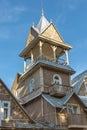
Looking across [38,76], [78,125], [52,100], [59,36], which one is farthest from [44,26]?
[78,125]

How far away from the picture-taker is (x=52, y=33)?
103 ft

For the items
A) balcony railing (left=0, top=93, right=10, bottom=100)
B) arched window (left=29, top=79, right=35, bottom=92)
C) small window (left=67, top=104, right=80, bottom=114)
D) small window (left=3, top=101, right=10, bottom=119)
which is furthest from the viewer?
arched window (left=29, top=79, right=35, bottom=92)

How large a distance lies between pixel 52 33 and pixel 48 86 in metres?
8.25

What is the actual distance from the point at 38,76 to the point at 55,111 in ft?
19.4

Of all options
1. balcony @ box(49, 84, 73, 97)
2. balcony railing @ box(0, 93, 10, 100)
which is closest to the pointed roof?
balcony @ box(49, 84, 73, 97)

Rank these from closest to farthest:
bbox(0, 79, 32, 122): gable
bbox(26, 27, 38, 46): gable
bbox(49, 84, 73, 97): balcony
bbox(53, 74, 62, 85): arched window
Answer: bbox(0, 79, 32, 122): gable → bbox(49, 84, 73, 97): balcony → bbox(53, 74, 62, 85): arched window → bbox(26, 27, 38, 46): gable

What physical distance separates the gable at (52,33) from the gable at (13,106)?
10.8 metres

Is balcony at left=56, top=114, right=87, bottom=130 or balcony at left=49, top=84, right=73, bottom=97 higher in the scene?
balcony at left=49, top=84, right=73, bottom=97

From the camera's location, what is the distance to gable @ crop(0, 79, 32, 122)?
21.8m

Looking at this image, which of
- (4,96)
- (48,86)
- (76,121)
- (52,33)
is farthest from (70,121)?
(52,33)

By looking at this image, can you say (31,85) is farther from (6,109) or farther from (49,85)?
(6,109)

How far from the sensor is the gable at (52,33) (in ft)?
100

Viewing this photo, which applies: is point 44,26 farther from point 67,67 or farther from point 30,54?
point 67,67

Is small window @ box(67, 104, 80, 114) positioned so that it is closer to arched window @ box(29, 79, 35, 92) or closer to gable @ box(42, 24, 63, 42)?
arched window @ box(29, 79, 35, 92)
